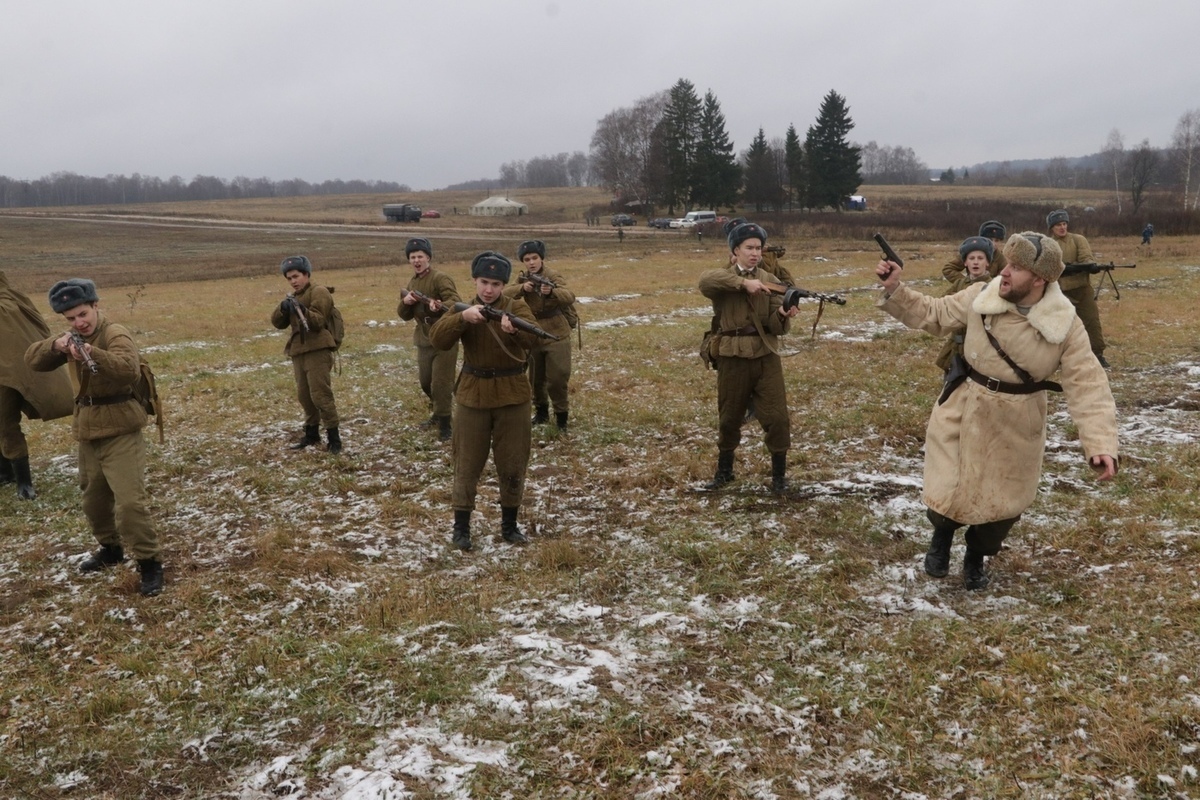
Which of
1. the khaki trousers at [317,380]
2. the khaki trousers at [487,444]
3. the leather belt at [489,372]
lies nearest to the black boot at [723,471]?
the khaki trousers at [487,444]

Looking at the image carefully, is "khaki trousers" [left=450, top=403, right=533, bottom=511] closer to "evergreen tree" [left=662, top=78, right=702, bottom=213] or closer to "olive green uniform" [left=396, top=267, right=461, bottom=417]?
"olive green uniform" [left=396, top=267, right=461, bottom=417]

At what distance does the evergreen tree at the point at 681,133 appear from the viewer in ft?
260

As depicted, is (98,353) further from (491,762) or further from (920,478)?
(920,478)

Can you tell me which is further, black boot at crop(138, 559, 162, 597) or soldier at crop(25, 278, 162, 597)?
black boot at crop(138, 559, 162, 597)

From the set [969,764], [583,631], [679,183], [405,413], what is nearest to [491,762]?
[583,631]

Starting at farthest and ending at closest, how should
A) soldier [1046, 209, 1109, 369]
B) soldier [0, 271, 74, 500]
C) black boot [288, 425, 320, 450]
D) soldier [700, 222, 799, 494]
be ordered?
1. soldier [1046, 209, 1109, 369]
2. black boot [288, 425, 320, 450]
3. soldier [0, 271, 74, 500]
4. soldier [700, 222, 799, 494]

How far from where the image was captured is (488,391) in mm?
6250

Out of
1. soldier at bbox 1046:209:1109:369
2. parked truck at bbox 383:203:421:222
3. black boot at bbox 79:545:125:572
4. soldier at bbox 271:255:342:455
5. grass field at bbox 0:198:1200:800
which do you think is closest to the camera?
grass field at bbox 0:198:1200:800

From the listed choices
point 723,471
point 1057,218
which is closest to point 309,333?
point 723,471

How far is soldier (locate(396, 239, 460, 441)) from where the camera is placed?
9.03 meters

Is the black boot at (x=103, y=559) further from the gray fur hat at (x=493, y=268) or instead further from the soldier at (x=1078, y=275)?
the soldier at (x=1078, y=275)

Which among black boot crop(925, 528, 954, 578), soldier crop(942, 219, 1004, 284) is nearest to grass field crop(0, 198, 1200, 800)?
black boot crop(925, 528, 954, 578)

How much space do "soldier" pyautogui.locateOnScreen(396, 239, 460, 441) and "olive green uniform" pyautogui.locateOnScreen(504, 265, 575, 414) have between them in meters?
0.95

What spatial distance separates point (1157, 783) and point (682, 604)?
2783 mm
